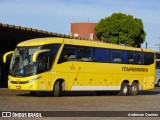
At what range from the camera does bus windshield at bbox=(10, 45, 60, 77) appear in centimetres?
2273

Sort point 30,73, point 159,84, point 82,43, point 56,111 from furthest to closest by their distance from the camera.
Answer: point 159,84 < point 82,43 < point 30,73 < point 56,111

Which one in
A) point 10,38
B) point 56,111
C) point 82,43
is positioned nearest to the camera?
point 56,111

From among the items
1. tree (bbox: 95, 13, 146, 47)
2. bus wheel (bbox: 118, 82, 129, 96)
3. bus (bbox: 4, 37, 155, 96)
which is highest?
tree (bbox: 95, 13, 146, 47)

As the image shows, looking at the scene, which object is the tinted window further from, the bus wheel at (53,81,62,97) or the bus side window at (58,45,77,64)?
the bus wheel at (53,81,62,97)

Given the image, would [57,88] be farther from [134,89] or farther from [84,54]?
[134,89]

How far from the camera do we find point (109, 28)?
7506 centimetres

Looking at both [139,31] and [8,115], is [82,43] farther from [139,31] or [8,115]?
[139,31]

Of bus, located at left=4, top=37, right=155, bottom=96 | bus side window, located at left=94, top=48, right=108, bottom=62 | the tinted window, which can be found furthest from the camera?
the tinted window

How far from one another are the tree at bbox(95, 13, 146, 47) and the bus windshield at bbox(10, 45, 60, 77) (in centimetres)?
4963

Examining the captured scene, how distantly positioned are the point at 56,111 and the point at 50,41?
8258 millimetres

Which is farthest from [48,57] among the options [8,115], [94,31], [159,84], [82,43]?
[94,31]

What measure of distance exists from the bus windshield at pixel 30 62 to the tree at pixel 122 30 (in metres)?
49.6

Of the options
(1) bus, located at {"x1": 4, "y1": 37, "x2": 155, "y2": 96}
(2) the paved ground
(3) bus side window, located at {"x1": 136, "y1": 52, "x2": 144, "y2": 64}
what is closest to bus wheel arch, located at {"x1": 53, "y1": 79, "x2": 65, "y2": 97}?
(1) bus, located at {"x1": 4, "y1": 37, "x2": 155, "y2": 96}

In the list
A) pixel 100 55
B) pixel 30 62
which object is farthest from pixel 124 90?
pixel 30 62
